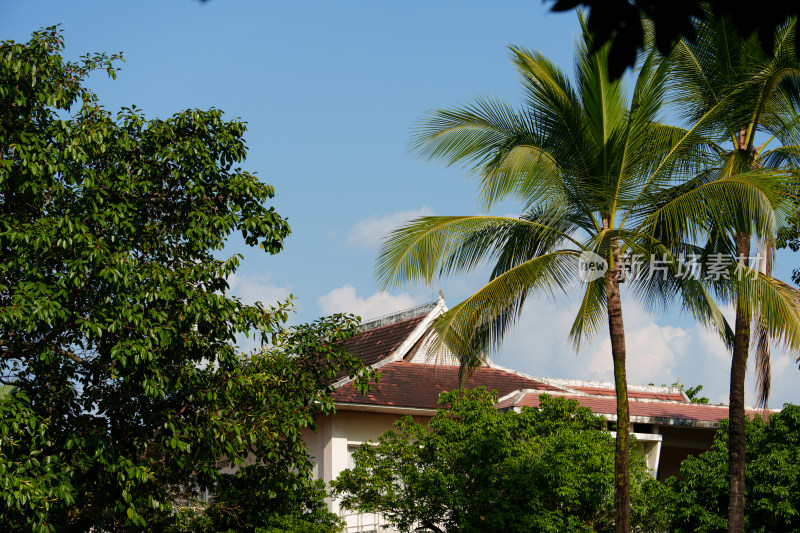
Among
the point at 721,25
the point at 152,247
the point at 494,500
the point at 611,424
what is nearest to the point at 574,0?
the point at 152,247

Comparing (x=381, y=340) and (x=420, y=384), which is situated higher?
(x=381, y=340)

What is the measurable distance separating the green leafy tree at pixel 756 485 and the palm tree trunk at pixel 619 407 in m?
3.29

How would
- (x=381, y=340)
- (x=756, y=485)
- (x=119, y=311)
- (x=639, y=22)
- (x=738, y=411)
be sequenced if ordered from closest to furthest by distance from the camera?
(x=639, y=22), (x=119, y=311), (x=738, y=411), (x=756, y=485), (x=381, y=340)

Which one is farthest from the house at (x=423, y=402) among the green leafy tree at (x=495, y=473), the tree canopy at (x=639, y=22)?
the tree canopy at (x=639, y=22)

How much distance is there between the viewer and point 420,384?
695 inches

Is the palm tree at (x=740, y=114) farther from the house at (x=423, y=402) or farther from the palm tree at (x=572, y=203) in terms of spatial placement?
the house at (x=423, y=402)

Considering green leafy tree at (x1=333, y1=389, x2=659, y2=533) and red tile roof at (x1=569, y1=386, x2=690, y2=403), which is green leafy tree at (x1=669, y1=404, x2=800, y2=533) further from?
red tile roof at (x1=569, y1=386, x2=690, y2=403)

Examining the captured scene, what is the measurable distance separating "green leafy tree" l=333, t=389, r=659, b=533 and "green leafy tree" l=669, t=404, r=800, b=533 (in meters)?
0.66

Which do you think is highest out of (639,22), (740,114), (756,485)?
(740,114)

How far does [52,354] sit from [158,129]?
113 inches

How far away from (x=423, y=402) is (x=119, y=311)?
8326 mm

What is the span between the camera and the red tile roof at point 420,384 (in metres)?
16.3

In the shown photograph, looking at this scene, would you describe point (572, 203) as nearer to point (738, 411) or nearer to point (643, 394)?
point (738, 411)

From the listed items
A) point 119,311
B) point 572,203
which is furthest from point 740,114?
point 119,311
